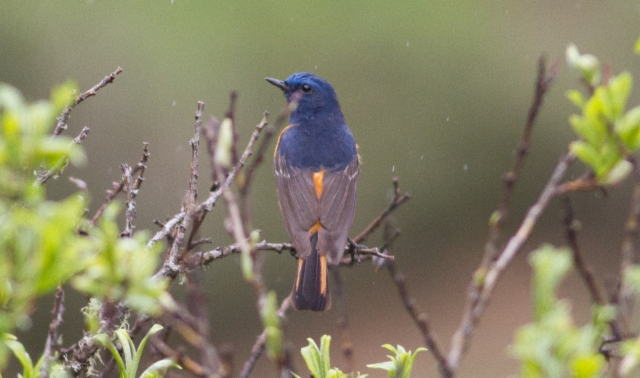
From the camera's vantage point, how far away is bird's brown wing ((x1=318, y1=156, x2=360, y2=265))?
465 centimetres

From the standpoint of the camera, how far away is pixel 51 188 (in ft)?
28.8

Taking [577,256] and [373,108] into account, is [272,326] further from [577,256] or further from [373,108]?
[373,108]

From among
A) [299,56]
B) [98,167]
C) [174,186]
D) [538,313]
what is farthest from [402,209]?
[538,313]

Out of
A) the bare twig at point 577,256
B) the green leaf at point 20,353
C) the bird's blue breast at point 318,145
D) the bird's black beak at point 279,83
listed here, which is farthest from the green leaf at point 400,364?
the bird's black beak at point 279,83

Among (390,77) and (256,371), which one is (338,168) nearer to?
(390,77)

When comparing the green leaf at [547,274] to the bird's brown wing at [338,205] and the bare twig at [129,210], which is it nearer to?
the bare twig at [129,210]

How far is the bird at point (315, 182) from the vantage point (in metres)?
4.43

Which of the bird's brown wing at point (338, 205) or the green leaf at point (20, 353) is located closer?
the green leaf at point (20, 353)

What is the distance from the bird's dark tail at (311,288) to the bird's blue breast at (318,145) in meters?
1.10

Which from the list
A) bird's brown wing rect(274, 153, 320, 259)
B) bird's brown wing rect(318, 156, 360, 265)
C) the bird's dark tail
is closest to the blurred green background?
bird's brown wing rect(274, 153, 320, 259)

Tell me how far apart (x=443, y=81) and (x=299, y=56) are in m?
1.87

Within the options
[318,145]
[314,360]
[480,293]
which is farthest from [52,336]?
[318,145]

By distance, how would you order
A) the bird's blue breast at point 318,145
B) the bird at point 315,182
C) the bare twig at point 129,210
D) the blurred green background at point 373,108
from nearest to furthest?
the bare twig at point 129,210 → the bird at point 315,182 → the bird's blue breast at point 318,145 → the blurred green background at point 373,108

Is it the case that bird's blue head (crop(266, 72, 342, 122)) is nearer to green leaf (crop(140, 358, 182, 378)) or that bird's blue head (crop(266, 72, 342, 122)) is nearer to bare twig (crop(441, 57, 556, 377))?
green leaf (crop(140, 358, 182, 378))
